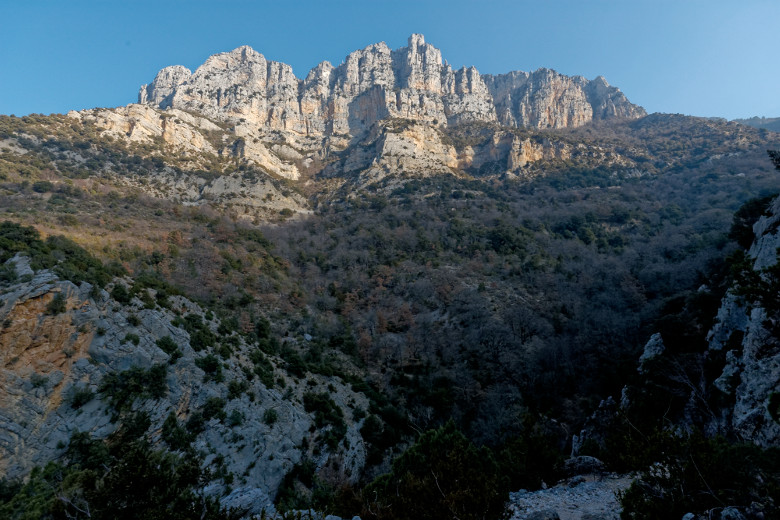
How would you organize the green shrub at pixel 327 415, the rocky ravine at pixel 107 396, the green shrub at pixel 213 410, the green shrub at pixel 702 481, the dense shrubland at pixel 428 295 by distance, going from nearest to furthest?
the green shrub at pixel 702 481
the rocky ravine at pixel 107 396
the green shrub at pixel 213 410
the dense shrubland at pixel 428 295
the green shrub at pixel 327 415

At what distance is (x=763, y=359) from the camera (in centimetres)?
1346

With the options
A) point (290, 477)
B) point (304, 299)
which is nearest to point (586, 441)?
point (290, 477)

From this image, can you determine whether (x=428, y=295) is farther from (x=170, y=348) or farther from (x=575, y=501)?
(x=170, y=348)

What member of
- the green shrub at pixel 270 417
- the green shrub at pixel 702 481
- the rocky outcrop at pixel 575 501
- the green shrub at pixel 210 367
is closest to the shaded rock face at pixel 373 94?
the green shrub at pixel 210 367

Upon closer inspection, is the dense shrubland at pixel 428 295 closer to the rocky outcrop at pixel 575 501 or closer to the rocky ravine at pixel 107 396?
the rocky ravine at pixel 107 396

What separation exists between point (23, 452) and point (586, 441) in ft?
80.3

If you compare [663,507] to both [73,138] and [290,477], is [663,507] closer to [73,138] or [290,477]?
[290,477]

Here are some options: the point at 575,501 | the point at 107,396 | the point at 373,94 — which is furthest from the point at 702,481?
the point at 373,94

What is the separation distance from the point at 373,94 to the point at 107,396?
103m

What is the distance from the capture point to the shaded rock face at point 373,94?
9581cm

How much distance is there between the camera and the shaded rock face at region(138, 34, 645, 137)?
3772 inches

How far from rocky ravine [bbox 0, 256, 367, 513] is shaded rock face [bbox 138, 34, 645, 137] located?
8769 cm

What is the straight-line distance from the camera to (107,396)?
12.8m

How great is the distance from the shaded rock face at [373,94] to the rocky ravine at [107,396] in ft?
288
